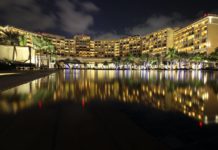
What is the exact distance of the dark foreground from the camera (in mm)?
3527

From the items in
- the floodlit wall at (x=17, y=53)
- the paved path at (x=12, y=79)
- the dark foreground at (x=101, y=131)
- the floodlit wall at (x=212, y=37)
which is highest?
the floodlit wall at (x=212, y=37)

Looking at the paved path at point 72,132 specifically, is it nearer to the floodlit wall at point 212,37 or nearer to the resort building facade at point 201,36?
the resort building facade at point 201,36

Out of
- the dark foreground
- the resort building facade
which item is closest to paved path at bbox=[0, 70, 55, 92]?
the dark foreground

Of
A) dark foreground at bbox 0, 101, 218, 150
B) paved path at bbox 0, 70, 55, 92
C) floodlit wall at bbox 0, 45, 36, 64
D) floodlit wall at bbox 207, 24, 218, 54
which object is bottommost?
dark foreground at bbox 0, 101, 218, 150

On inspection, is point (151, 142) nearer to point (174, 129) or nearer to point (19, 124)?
point (174, 129)

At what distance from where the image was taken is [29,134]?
13.1 feet

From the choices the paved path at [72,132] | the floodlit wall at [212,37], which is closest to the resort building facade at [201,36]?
the floodlit wall at [212,37]

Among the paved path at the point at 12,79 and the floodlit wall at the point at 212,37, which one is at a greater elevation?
the floodlit wall at the point at 212,37

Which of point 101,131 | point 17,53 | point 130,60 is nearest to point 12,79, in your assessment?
point 101,131

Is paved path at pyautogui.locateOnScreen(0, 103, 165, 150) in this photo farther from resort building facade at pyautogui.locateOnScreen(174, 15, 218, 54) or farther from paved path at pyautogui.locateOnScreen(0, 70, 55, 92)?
resort building facade at pyautogui.locateOnScreen(174, 15, 218, 54)

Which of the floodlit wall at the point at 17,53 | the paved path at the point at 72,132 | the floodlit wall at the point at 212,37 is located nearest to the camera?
the paved path at the point at 72,132

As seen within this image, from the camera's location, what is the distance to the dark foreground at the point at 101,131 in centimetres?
353

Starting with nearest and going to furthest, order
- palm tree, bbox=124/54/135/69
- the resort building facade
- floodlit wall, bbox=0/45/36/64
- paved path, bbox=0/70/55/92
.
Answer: paved path, bbox=0/70/55/92, floodlit wall, bbox=0/45/36/64, the resort building facade, palm tree, bbox=124/54/135/69

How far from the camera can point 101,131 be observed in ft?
13.8
